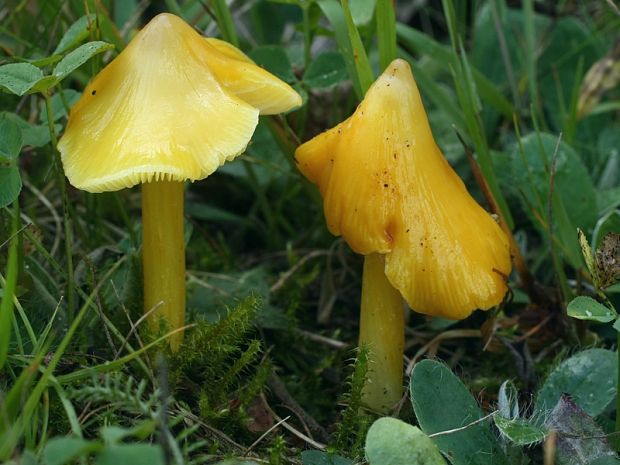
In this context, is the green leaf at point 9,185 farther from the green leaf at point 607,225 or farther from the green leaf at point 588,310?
the green leaf at point 607,225

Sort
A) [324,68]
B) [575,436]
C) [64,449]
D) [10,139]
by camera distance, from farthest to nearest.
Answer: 1. [324,68]
2. [10,139]
3. [575,436]
4. [64,449]

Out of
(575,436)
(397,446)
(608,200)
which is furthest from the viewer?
(608,200)

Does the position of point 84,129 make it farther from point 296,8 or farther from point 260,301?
point 296,8

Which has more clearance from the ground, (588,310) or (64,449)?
(64,449)

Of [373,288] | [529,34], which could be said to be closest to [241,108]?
[373,288]

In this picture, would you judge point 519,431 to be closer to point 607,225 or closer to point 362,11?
point 607,225

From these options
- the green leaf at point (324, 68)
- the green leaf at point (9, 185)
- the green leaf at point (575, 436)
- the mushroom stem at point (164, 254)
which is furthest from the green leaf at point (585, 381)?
the green leaf at point (9, 185)

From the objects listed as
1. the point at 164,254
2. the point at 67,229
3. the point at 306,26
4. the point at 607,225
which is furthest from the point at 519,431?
the point at 306,26

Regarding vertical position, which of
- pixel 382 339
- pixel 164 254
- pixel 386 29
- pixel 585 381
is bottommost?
pixel 585 381
